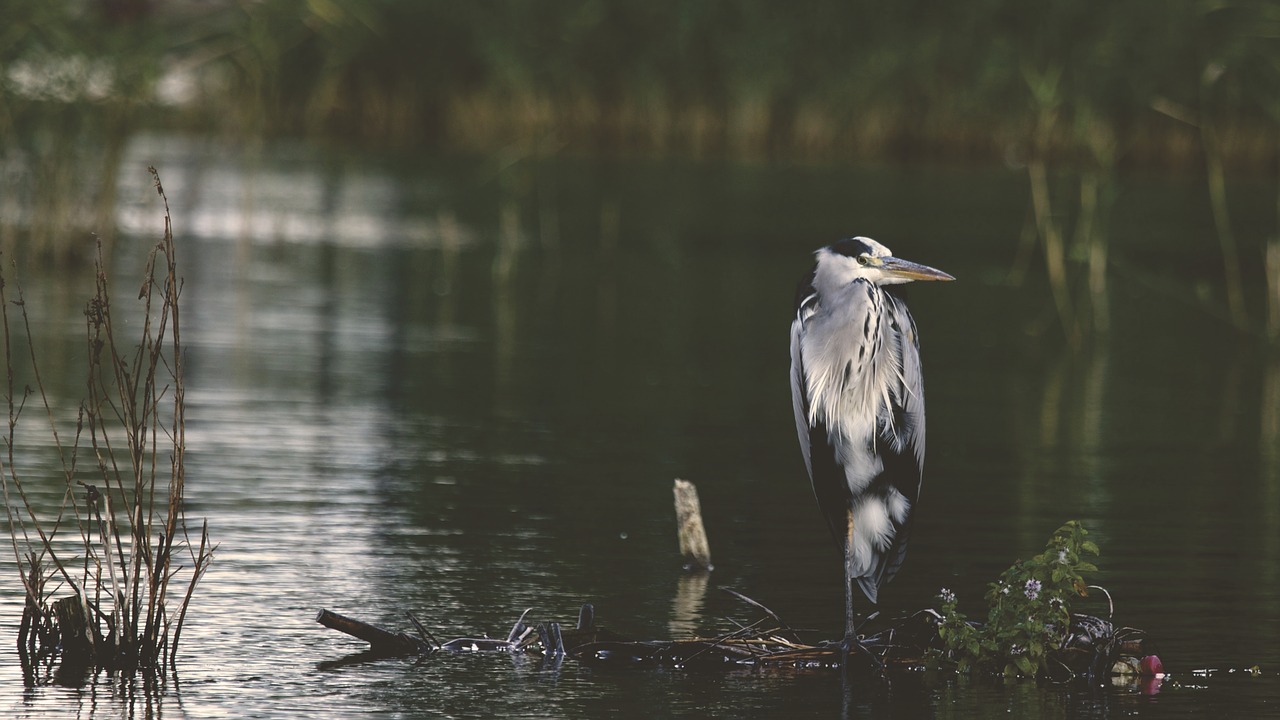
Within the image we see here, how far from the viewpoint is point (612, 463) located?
11562 mm

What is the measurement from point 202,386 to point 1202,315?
11836mm

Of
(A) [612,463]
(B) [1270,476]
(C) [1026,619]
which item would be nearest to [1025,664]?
(C) [1026,619]

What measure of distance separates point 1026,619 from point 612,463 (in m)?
4.78

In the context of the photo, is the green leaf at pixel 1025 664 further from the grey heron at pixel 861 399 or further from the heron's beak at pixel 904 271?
the heron's beak at pixel 904 271

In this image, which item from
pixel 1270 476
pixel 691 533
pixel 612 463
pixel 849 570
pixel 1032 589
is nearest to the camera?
pixel 1032 589

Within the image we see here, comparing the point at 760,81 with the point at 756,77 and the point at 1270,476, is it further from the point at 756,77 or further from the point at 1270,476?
the point at 1270,476

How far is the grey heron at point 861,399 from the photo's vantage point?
287 inches

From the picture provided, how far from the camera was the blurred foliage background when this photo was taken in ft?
126

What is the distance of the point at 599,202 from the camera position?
1261 inches

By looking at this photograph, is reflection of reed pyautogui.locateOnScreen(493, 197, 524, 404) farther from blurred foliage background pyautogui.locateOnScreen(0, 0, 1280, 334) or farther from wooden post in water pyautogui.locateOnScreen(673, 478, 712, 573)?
blurred foliage background pyautogui.locateOnScreen(0, 0, 1280, 334)

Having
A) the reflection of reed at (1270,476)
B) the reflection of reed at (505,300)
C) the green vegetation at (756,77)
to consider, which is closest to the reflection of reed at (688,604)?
the reflection of reed at (1270,476)

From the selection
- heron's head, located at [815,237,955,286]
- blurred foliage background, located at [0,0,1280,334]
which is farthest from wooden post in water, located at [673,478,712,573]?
blurred foliage background, located at [0,0,1280,334]

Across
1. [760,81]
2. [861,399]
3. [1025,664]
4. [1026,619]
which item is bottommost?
[1025,664]

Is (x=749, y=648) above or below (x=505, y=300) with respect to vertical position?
below
